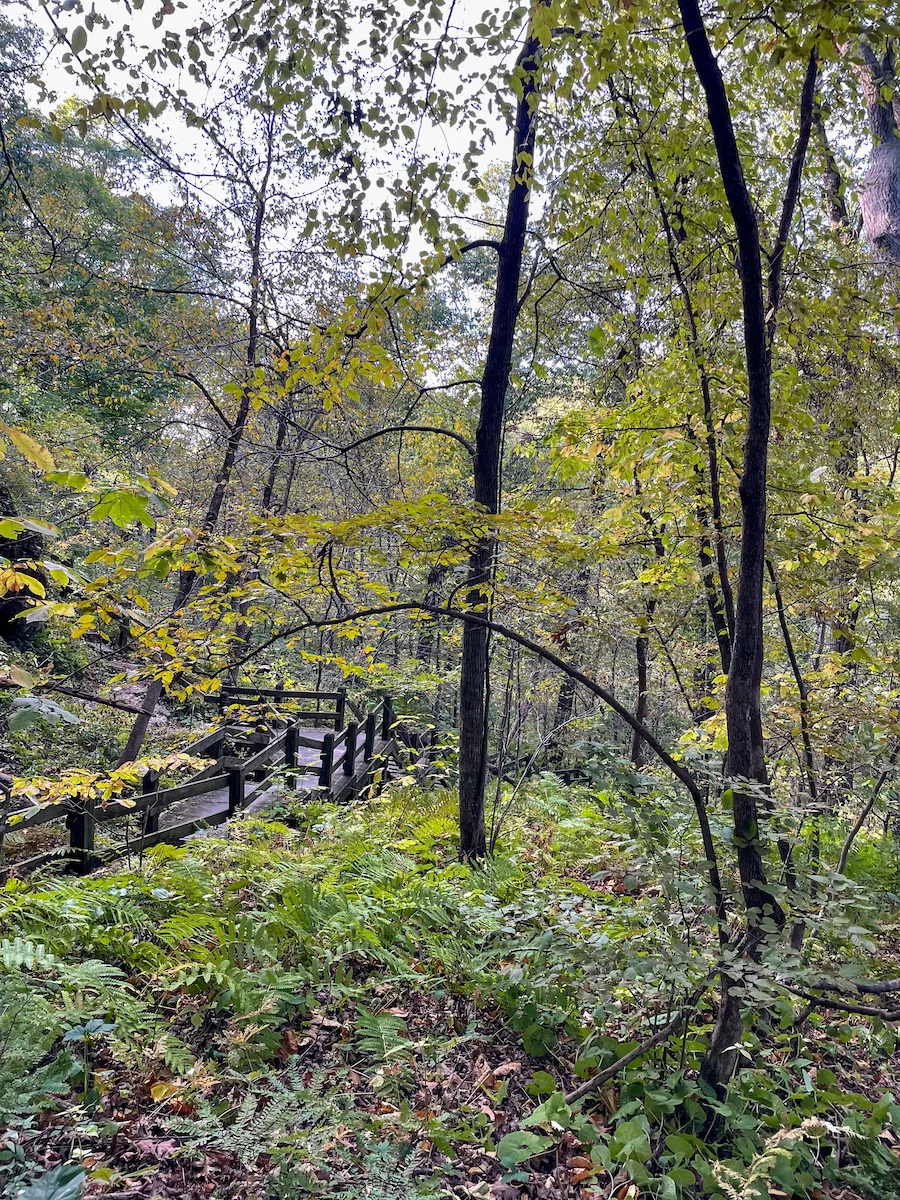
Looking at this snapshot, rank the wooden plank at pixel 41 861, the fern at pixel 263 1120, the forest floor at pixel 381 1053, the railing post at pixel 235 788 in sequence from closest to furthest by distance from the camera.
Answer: the fern at pixel 263 1120
the forest floor at pixel 381 1053
the wooden plank at pixel 41 861
the railing post at pixel 235 788

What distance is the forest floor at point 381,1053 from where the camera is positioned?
2.61m

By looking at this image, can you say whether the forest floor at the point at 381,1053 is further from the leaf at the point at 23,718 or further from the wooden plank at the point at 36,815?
the leaf at the point at 23,718

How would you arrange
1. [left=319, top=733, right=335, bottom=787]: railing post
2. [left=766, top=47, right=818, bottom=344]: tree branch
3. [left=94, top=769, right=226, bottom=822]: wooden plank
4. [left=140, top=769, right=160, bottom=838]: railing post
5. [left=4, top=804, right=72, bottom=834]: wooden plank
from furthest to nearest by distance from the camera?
1. [left=319, top=733, right=335, bottom=787]: railing post
2. [left=140, top=769, right=160, bottom=838]: railing post
3. [left=94, top=769, right=226, bottom=822]: wooden plank
4. [left=4, top=804, right=72, bottom=834]: wooden plank
5. [left=766, top=47, right=818, bottom=344]: tree branch

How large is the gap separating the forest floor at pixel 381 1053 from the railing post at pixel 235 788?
6.35 ft

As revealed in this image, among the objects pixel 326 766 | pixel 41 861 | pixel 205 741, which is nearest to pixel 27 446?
pixel 41 861

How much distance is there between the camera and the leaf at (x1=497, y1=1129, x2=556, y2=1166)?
2775 millimetres

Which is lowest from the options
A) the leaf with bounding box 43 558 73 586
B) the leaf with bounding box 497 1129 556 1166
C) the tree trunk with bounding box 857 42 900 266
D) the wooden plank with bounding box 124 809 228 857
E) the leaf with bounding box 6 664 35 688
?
→ the leaf with bounding box 497 1129 556 1166

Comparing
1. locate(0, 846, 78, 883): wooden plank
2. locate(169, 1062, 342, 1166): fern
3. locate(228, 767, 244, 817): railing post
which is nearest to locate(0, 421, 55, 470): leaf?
locate(169, 1062, 342, 1166): fern

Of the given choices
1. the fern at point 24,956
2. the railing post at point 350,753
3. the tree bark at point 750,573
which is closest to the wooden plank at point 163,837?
the fern at point 24,956

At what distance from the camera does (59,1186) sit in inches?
83.0

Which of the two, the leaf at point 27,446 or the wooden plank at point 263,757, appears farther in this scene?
the wooden plank at point 263,757

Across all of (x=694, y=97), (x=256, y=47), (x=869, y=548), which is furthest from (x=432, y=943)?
(x=694, y=97)

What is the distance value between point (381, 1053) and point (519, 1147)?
815mm

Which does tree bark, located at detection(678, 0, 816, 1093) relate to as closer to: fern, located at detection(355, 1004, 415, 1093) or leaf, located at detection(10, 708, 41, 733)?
fern, located at detection(355, 1004, 415, 1093)
